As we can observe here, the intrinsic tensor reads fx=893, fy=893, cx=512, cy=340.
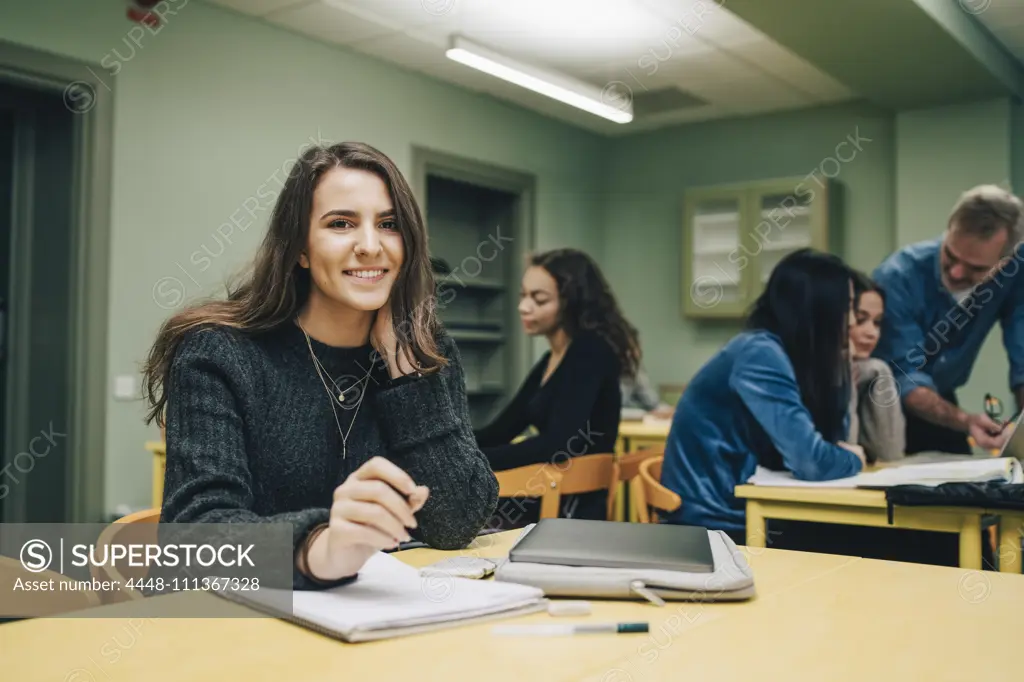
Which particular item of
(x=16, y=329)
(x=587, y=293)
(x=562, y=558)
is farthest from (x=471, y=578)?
(x=16, y=329)

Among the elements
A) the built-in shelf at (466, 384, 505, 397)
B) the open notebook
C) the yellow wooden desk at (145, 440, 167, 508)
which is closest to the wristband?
the open notebook

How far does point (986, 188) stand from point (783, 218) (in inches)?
102

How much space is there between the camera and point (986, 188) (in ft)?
10.5

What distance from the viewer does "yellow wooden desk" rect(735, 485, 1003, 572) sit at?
75.2 inches

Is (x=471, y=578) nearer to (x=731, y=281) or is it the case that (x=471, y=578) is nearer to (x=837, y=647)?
(x=837, y=647)

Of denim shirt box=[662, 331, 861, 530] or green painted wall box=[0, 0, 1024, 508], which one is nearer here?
denim shirt box=[662, 331, 861, 530]

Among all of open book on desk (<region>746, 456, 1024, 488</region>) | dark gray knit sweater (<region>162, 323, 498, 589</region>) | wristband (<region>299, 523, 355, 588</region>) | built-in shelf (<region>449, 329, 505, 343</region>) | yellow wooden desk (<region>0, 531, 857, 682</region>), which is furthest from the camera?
built-in shelf (<region>449, 329, 505, 343</region>)

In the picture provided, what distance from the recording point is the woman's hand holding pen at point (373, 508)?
0.95 metres

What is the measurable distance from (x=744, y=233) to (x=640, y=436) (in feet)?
7.40

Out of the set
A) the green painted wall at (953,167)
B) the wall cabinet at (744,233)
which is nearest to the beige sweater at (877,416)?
the green painted wall at (953,167)

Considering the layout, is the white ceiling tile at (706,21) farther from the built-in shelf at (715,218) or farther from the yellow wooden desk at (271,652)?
the yellow wooden desk at (271,652)

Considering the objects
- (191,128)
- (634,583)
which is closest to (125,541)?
(634,583)

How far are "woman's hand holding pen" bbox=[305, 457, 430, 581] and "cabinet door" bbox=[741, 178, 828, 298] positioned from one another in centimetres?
502

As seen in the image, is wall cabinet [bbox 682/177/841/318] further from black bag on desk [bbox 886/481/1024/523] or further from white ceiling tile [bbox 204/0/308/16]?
black bag on desk [bbox 886/481/1024/523]
